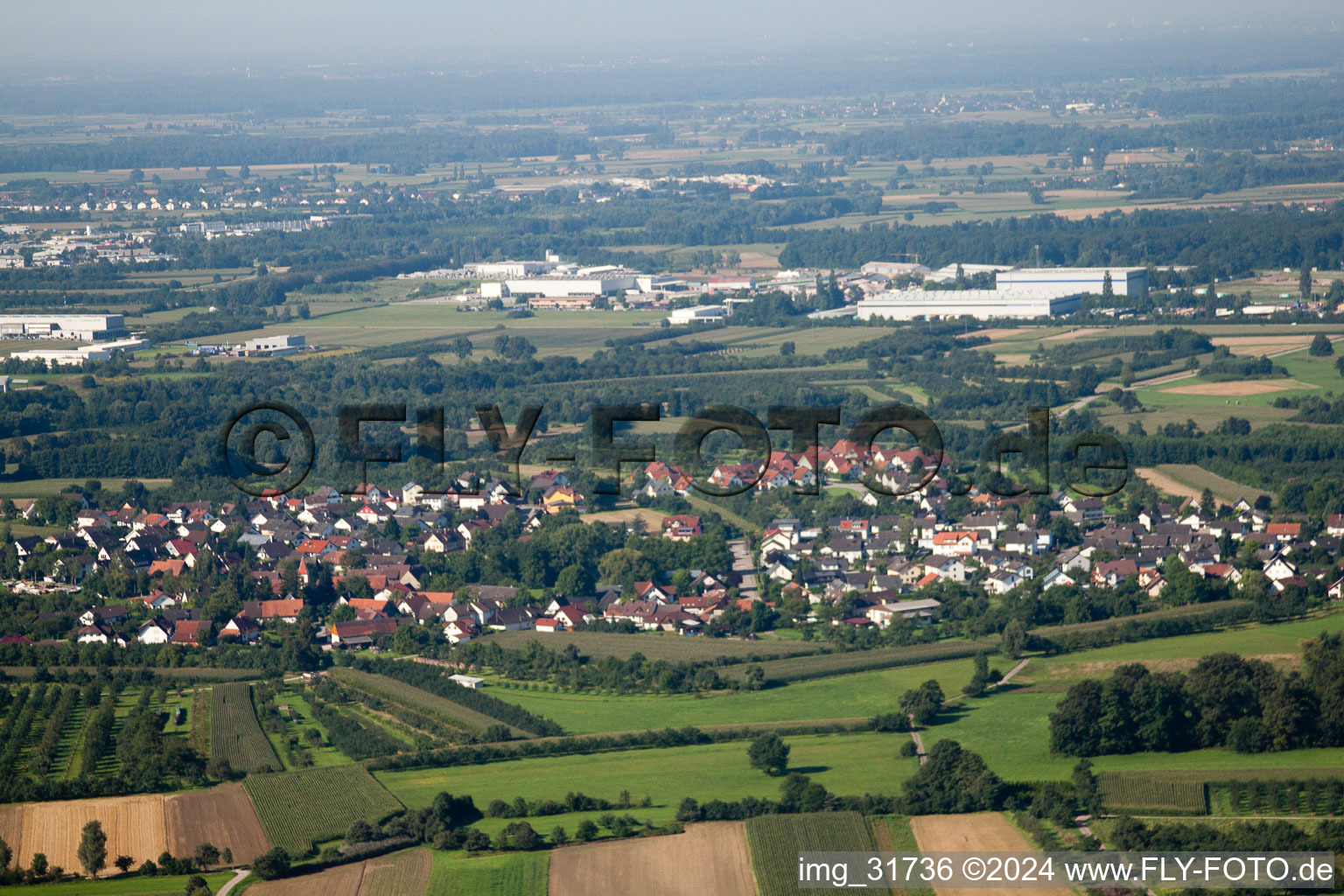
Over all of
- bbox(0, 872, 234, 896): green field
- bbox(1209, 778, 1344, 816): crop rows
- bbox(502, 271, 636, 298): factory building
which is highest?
bbox(0, 872, 234, 896): green field

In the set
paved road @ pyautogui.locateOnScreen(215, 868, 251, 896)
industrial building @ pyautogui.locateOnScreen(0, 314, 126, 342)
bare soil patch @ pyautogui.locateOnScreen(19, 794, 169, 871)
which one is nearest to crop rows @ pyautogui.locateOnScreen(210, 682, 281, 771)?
bare soil patch @ pyautogui.locateOnScreen(19, 794, 169, 871)

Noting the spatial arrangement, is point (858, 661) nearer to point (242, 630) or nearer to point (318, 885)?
point (242, 630)

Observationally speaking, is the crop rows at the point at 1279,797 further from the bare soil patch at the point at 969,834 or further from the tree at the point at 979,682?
the tree at the point at 979,682

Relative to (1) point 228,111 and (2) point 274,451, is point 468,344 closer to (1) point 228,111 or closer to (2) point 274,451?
(2) point 274,451

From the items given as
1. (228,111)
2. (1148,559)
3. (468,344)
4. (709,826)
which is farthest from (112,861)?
(228,111)

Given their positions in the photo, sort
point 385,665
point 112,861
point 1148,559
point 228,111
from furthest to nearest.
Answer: point 228,111 → point 1148,559 → point 385,665 → point 112,861

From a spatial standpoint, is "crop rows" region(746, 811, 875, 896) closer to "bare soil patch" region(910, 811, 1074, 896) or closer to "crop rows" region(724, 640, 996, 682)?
"bare soil patch" region(910, 811, 1074, 896)

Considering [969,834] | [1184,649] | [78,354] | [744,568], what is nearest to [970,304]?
[78,354]
